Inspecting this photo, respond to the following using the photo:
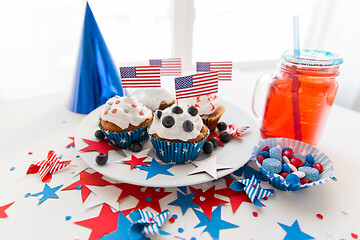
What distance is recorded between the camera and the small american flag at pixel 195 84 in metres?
0.95

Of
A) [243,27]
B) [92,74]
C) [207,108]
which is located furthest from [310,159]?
[243,27]

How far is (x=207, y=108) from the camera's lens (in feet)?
3.75

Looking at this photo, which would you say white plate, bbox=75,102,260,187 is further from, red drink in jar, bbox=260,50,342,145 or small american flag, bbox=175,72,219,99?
small american flag, bbox=175,72,219,99

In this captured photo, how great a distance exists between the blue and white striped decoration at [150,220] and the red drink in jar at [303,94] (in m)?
0.63

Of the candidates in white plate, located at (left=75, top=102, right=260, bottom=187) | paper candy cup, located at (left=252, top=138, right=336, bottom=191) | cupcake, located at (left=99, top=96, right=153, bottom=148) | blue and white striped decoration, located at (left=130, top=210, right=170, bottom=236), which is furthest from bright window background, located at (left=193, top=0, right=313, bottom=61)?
blue and white striped decoration, located at (left=130, top=210, right=170, bottom=236)

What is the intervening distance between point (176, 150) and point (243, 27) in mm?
1746

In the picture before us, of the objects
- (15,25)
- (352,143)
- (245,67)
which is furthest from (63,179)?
(245,67)

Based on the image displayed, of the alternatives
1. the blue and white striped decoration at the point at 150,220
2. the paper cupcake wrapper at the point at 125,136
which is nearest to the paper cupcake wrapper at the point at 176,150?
the paper cupcake wrapper at the point at 125,136

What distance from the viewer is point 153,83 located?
105cm

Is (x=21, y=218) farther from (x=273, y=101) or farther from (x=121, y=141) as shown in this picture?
(x=273, y=101)

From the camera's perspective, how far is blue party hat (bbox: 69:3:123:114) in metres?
1.29

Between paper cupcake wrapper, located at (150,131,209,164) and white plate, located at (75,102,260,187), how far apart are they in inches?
1.5

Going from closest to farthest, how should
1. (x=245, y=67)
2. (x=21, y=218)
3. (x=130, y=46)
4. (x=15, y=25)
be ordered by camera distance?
(x=21, y=218) → (x=15, y=25) → (x=130, y=46) → (x=245, y=67)

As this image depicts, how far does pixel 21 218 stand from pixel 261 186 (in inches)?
30.5
